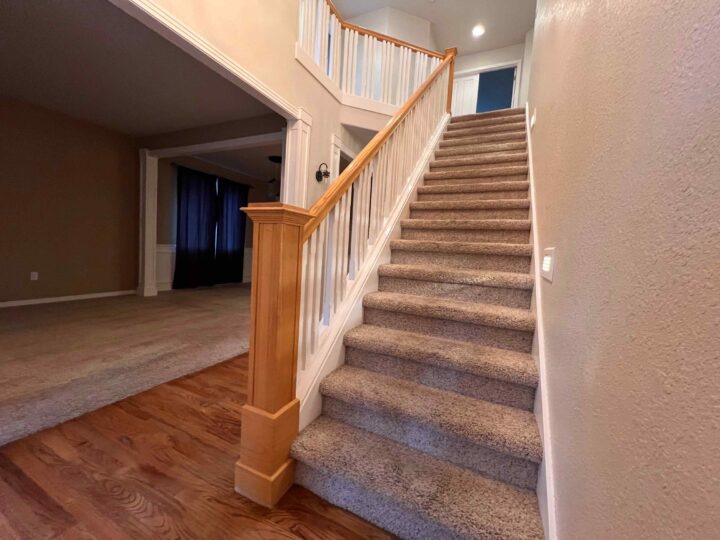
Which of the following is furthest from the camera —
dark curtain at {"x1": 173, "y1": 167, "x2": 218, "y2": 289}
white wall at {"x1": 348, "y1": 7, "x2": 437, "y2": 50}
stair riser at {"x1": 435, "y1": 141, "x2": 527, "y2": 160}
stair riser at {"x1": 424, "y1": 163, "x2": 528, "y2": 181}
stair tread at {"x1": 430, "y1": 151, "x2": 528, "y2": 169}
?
dark curtain at {"x1": 173, "y1": 167, "x2": 218, "y2": 289}

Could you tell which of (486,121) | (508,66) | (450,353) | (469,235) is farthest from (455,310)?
(508,66)

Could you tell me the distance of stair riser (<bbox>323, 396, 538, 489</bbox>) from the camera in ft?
3.29

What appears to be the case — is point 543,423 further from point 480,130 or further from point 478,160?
point 480,130

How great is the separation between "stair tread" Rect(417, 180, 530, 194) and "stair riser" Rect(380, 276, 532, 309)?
102 cm

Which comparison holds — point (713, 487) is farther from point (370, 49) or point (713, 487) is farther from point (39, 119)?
point (39, 119)

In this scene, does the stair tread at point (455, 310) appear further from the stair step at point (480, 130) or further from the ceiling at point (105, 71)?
the ceiling at point (105, 71)

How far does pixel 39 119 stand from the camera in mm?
3488

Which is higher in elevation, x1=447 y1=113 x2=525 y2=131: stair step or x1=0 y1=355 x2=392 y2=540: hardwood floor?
x1=447 y1=113 x2=525 y2=131: stair step

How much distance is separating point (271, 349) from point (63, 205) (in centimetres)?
457

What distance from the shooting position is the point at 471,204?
2.13m

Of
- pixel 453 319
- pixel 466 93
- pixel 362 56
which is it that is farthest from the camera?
pixel 466 93

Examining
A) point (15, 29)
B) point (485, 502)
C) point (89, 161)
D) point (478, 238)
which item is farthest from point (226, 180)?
point (485, 502)

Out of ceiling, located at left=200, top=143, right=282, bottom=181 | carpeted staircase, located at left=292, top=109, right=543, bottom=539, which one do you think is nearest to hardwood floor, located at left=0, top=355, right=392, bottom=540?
carpeted staircase, located at left=292, top=109, right=543, bottom=539

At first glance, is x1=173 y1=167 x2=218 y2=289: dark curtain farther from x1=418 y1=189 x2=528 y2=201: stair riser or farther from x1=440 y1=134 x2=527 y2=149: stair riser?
x1=418 y1=189 x2=528 y2=201: stair riser
